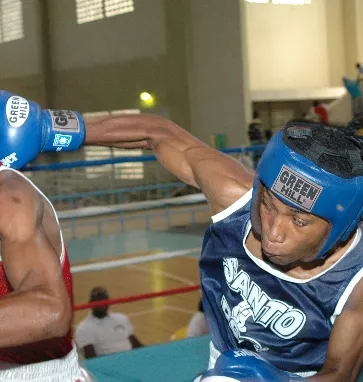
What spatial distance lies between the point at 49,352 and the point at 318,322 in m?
0.54

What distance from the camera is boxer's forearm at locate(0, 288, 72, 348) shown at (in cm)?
108

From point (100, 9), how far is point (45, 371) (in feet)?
36.3

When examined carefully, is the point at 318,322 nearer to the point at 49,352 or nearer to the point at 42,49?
the point at 49,352

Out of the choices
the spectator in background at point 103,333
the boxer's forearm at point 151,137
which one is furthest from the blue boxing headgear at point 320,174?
the spectator in background at point 103,333

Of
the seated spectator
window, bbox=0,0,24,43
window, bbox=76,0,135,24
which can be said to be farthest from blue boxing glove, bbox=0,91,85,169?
window, bbox=0,0,24,43

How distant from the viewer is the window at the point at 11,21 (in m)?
12.2

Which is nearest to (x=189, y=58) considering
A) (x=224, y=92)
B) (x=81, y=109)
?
(x=224, y=92)

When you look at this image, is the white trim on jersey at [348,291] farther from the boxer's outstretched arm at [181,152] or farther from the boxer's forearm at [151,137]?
the boxer's forearm at [151,137]

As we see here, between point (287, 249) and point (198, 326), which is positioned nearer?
point (287, 249)

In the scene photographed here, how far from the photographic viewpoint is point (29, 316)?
109 centimetres

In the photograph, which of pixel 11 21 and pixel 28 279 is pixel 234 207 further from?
pixel 11 21

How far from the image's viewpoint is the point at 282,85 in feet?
44.2

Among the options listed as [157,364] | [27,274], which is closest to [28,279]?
[27,274]

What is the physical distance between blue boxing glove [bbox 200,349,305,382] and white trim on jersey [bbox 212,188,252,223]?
44 cm
